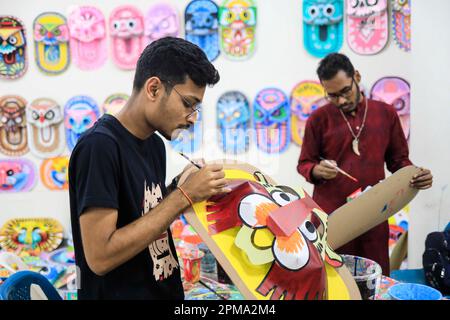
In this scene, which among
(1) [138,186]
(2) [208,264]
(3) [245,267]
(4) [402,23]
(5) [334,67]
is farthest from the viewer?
(4) [402,23]

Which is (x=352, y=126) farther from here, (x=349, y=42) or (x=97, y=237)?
(x=97, y=237)

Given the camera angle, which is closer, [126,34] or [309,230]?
[309,230]

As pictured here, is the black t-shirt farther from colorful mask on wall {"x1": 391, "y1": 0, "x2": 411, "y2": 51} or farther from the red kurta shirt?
colorful mask on wall {"x1": 391, "y1": 0, "x2": 411, "y2": 51}

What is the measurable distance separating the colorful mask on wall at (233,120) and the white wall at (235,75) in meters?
0.05

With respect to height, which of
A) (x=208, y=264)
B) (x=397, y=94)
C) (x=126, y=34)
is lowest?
(x=208, y=264)

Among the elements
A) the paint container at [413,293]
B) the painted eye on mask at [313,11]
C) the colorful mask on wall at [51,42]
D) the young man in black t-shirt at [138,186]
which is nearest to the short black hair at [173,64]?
the young man in black t-shirt at [138,186]

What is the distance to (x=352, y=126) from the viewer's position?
1976 millimetres

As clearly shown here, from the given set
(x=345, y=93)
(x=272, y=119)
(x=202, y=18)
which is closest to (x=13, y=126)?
(x=202, y=18)

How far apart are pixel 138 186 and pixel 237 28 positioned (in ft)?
6.81

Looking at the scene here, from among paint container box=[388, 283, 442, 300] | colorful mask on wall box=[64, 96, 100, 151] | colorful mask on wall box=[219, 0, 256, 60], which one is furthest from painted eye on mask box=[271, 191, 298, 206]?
colorful mask on wall box=[64, 96, 100, 151]

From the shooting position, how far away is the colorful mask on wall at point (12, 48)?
2.91 metres

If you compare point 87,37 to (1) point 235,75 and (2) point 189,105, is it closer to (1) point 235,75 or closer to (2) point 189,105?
(1) point 235,75

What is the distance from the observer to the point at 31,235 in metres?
2.99
